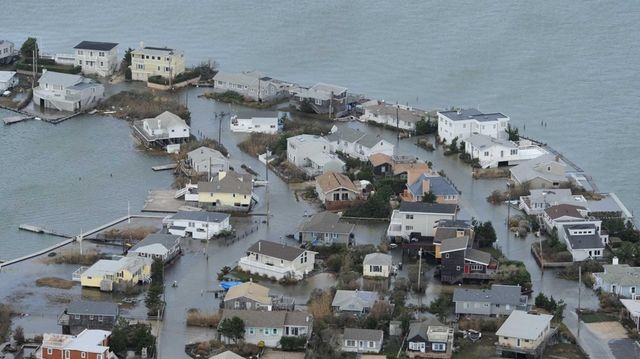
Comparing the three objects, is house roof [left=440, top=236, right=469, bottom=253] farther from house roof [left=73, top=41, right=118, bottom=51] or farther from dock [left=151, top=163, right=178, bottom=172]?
house roof [left=73, top=41, right=118, bottom=51]

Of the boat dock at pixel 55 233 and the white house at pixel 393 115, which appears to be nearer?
the boat dock at pixel 55 233

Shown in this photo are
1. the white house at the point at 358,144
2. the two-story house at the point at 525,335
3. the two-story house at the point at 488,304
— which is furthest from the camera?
the white house at the point at 358,144

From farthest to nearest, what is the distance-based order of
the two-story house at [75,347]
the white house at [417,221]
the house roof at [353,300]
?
the white house at [417,221]
the house roof at [353,300]
the two-story house at [75,347]

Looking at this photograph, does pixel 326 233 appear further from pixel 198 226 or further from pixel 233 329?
pixel 233 329

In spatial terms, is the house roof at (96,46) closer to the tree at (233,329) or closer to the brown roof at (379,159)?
the brown roof at (379,159)

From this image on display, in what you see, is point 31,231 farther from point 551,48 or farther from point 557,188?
point 551,48

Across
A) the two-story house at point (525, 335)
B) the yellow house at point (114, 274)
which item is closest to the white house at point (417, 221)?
the two-story house at point (525, 335)

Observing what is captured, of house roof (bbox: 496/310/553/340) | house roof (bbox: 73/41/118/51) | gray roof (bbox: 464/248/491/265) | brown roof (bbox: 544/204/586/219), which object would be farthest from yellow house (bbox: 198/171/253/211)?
house roof (bbox: 73/41/118/51)
